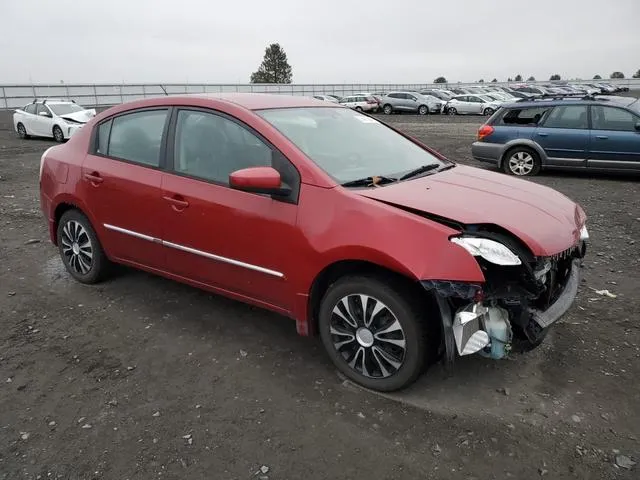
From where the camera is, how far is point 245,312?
4324mm

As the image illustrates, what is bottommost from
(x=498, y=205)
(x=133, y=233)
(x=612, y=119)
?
(x=133, y=233)

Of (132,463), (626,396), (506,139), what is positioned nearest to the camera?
(132,463)

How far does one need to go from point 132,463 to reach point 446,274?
1.85 m

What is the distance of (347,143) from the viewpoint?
3.79 m

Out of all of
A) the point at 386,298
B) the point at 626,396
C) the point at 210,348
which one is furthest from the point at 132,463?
the point at 626,396

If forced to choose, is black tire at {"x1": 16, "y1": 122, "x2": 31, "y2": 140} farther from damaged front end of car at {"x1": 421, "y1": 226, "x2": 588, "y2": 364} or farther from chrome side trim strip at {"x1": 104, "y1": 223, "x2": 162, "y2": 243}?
damaged front end of car at {"x1": 421, "y1": 226, "x2": 588, "y2": 364}

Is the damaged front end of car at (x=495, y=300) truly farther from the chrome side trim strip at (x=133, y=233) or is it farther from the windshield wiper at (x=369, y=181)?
the chrome side trim strip at (x=133, y=233)

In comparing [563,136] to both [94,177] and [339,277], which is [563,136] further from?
[94,177]

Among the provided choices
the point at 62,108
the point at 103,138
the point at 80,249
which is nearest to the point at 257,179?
the point at 103,138

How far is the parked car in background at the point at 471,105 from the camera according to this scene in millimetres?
32781

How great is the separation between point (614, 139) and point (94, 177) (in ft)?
30.0

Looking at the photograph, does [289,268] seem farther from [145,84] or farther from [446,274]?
[145,84]

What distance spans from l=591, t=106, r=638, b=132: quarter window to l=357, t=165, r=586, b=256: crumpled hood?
23.7ft

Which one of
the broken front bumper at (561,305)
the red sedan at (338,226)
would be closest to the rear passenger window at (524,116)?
the red sedan at (338,226)
